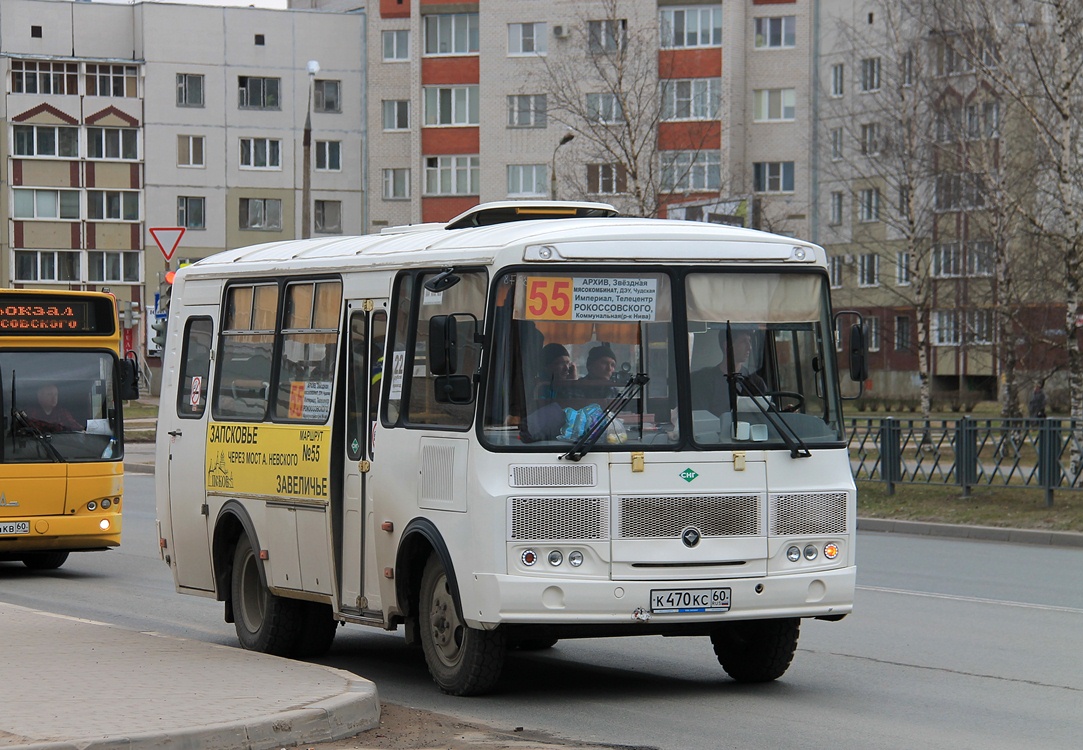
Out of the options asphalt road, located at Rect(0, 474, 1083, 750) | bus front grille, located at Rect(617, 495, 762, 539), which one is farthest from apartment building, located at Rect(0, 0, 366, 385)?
bus front grille, located at Rect(617, 495, 762, 539)

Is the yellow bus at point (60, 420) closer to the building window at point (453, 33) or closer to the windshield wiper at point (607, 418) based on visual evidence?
the windshield wiper at point (607, 418)

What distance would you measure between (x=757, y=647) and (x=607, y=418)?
184 cm

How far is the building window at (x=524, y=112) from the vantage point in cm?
7462

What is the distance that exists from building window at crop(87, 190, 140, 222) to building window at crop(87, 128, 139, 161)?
1.61m

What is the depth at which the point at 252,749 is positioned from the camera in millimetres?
7844

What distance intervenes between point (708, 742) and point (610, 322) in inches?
96.1

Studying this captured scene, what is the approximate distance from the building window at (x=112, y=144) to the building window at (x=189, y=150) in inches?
79.8

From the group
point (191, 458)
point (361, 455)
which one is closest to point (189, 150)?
point (191, 458)

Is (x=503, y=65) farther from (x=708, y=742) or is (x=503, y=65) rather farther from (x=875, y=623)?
(x=708, y=742)

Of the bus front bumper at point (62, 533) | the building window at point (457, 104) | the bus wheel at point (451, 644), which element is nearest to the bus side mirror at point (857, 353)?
the bus wheel at point (451, 644)

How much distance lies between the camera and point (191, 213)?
77.9 metres

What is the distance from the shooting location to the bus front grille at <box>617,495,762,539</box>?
9484 millimetres

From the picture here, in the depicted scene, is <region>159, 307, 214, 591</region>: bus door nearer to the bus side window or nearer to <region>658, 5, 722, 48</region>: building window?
the bus side window

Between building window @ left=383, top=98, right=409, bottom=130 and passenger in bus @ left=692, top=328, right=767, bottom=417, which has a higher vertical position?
building window @ left=383, top=98, right=409, bottom=130
